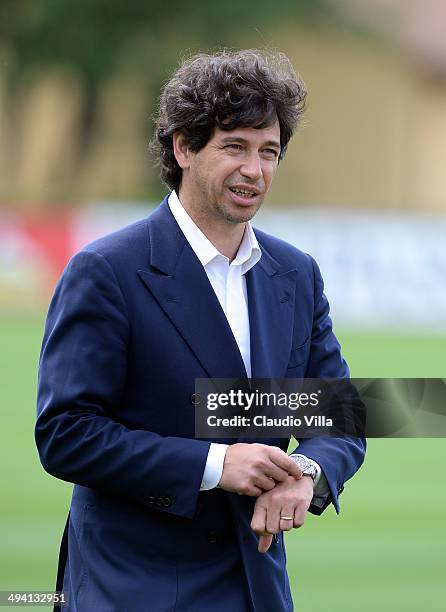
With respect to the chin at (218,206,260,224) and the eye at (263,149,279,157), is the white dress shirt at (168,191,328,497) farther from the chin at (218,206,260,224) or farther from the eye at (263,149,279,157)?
the eye at (263,149,279,157)

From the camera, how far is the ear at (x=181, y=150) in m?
3.37

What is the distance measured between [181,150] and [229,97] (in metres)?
0.23

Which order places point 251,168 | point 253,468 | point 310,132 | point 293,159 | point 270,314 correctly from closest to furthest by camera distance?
point 253,468, point 251,168, point 270,314, point 293,159, point 310,132

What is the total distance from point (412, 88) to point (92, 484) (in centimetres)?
3627

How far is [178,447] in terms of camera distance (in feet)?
9.98

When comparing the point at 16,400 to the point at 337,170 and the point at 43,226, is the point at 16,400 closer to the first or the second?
the point at 43,226

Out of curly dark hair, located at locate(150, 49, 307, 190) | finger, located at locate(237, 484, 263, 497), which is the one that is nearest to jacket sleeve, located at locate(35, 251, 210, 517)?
finger, located at locate(237, 484, 263, 497)

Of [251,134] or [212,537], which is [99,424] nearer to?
[212,537]

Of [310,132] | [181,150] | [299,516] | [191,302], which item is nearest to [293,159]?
[310,132]

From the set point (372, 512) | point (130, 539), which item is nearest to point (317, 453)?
point (130, 539)

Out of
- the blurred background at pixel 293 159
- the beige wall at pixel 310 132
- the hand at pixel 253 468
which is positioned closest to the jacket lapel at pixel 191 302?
the hand at pixel 253 468

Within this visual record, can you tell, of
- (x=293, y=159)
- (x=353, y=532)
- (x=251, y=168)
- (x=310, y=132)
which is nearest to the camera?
(x=251, y=168)

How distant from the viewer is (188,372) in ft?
10.3

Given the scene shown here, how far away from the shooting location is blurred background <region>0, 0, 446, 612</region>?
16.9 meters
